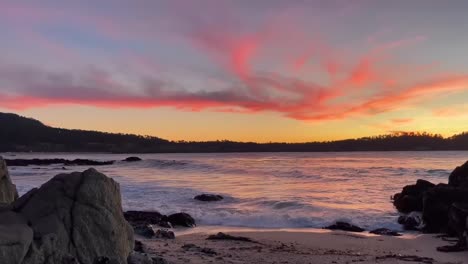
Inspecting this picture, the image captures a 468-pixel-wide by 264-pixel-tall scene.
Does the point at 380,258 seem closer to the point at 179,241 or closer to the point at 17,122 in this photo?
the point at 179,241

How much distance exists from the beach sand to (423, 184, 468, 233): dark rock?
4.14 feet

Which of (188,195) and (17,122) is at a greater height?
(17,122)

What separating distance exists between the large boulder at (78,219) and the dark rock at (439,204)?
12576 mm

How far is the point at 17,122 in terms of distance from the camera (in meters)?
170

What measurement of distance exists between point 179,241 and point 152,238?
91 cm

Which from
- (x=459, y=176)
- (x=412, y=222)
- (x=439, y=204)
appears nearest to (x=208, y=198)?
(x=412, y=222)

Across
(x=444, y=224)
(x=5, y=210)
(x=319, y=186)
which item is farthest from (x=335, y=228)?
(x=319, y=186)

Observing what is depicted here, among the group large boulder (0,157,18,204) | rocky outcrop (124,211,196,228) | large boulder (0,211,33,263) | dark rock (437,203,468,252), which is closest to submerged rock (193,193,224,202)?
rocky outcrop (124,211,196,228)

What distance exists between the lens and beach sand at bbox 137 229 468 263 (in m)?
11.5

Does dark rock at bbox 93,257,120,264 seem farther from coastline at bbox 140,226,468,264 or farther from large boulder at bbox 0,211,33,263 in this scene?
coastline at bbox 140,226,468,264

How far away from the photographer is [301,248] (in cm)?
1351

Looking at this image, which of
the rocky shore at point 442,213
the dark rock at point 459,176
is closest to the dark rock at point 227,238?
the rocky shore at point 442,213

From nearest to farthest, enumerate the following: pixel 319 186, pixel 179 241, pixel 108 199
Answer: pixel 108 199, pixel 179 241, pixel 319 186

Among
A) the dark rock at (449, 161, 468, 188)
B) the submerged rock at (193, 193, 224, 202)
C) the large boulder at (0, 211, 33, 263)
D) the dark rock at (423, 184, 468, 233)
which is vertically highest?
the dark rock at (449, 161, 468, 188)
